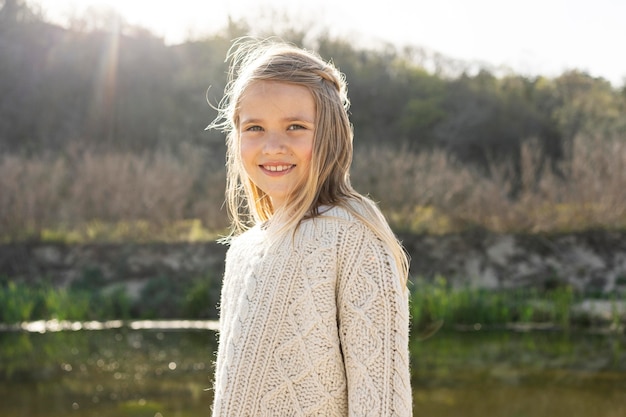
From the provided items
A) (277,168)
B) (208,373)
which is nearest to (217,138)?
(208,373)

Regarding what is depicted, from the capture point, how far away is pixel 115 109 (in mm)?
20453

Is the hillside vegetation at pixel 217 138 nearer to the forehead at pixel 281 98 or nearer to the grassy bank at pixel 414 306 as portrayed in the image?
the grassy bank at pixel 414 306

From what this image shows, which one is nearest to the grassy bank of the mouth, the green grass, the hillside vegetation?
the green grass

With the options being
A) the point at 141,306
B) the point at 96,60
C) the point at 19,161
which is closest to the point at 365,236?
the point at 141,306

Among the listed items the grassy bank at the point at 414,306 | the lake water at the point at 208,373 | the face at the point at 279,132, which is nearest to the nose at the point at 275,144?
the face at the point at 279,132

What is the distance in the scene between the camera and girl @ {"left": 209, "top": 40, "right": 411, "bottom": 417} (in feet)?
4.38

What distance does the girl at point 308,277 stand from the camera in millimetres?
1335

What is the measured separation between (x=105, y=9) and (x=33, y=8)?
2.02 meters

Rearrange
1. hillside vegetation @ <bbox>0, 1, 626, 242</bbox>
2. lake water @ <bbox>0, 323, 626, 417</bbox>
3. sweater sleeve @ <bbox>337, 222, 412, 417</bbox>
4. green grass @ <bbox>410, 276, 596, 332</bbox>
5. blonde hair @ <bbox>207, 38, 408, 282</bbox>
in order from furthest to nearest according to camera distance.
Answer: hillside vegetation @ <bbox>0, 1, 626, 242</bbox>, green grass @ <bbox>410, 276, 596, 332</bbox>, lake water @ <bbox>0, 323, 626, 417</bbox>, blonde hair @ <bbox>207, 38, 408, 282</bbox>, sweater sleeve @ <bbox>337, 222, 412, 417</bbox>

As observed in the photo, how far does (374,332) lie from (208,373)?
598 centimetres

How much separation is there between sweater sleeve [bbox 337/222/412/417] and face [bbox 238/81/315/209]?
0.72ft

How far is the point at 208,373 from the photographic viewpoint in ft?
23.3

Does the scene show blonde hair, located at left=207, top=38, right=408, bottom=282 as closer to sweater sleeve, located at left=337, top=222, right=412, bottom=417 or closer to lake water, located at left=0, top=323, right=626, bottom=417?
sweater sleeve, located at left=337, top=222, right=412, bottom=417

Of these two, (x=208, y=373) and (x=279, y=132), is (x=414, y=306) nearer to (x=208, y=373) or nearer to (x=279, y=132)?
(x=208, y=373)
